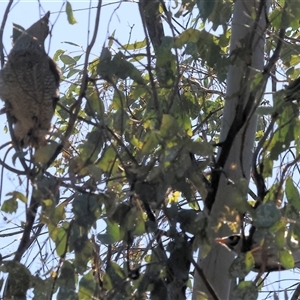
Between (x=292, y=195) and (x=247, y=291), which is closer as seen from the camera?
(x=247, y=291)

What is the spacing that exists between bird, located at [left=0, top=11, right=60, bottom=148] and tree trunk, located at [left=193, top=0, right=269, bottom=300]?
531 millimetres

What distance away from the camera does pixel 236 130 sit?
178 cm

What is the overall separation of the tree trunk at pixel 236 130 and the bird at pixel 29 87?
0.53 metres

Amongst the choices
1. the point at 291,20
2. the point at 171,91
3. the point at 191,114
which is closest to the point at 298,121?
the point at 291,20

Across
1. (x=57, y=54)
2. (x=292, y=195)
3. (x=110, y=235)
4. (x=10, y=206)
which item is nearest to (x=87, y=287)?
(x=110, y=235)

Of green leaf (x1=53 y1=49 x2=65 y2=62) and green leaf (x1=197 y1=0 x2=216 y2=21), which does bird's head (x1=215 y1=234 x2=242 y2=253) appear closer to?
green leaf (x1=197 y1=0 x2=216 y2=21)

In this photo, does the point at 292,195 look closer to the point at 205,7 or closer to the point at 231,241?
the point at 231,241

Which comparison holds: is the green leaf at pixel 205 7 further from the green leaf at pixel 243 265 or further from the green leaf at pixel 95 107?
the green leaf at pixel 243 265

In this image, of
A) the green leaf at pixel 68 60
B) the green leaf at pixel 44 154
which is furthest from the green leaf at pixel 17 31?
the green leaf at pixel 44 154

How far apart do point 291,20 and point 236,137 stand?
1.28ft

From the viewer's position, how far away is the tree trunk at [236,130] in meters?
1.69

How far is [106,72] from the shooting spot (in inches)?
61.7

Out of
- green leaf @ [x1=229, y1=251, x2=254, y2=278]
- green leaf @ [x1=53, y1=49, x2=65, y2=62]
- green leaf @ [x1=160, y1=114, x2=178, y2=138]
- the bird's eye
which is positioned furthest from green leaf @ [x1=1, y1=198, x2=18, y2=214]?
green leaf @ [x1=53, y1=49, x2=65, y2=62]

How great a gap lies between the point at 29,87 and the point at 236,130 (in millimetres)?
667
